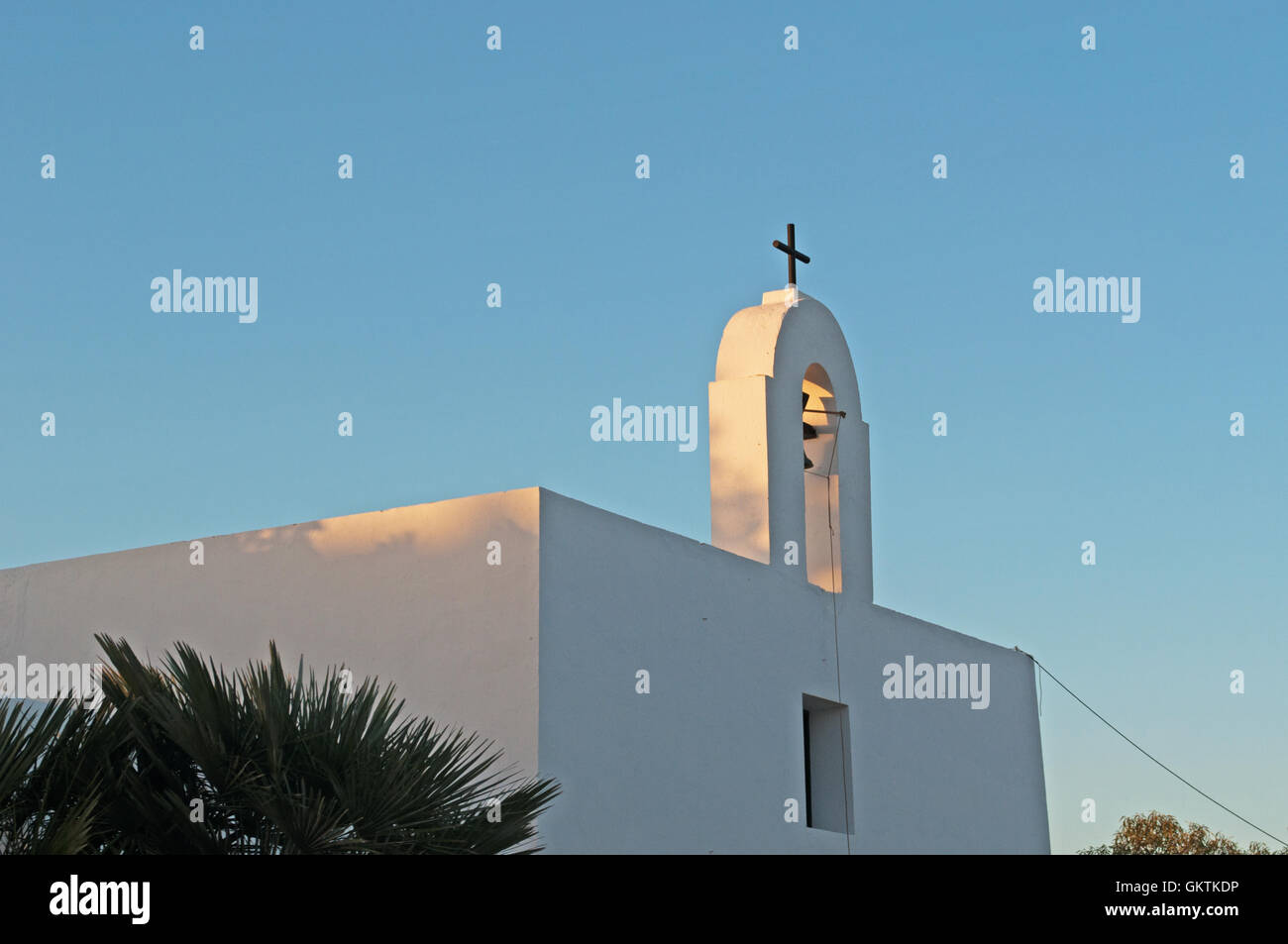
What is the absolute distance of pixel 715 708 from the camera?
42.2 feet

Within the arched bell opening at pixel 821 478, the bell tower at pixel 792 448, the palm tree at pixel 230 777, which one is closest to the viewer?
the palm tree at pixel 230 777

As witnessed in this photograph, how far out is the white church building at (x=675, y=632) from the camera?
11.5m

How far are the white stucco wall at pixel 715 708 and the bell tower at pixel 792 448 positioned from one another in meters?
0.49

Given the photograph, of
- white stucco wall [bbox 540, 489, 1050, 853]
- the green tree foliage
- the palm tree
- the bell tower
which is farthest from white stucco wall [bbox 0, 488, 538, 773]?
the green tree foliage

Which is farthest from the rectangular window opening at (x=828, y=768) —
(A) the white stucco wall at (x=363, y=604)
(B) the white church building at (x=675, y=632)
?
(A) the white stucco wall at (x=363, y=604)

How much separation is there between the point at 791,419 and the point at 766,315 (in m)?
1.05

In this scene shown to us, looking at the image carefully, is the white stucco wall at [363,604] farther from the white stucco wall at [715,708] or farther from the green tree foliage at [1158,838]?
the green tree foliage at [1158,838]

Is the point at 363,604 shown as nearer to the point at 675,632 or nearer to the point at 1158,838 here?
the point at 675,632

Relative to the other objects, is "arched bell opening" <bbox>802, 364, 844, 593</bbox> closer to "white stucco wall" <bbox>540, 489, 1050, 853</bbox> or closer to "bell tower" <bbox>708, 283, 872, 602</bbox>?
"bell tower" <bbox>708, 283, 872, 602</bbox>

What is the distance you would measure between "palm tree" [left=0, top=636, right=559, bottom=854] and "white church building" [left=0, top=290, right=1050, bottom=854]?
3.32 metres

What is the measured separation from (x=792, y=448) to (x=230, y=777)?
8168 millimetres

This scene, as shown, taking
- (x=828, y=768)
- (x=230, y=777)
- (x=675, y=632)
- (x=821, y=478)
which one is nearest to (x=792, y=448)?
(x=821, y=478)
